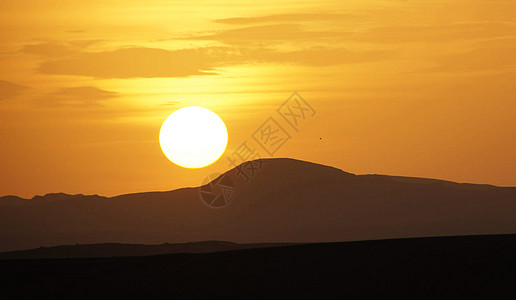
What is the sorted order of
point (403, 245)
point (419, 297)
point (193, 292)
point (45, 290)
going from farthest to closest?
point (403, 245), point (45, 290), point (193, 292), point (419, 297)

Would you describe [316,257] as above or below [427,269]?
above

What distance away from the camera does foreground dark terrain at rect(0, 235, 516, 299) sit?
1667 inches

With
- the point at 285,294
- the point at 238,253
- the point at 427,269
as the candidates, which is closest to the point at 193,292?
the point at 285,294

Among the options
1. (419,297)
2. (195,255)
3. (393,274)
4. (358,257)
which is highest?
(195,255)

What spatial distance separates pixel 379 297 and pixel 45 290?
1653cm

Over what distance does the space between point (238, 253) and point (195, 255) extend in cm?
298

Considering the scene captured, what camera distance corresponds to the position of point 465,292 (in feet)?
132

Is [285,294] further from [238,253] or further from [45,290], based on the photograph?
[238,253]

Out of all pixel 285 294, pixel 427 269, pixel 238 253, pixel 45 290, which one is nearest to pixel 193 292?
pixel 285 294

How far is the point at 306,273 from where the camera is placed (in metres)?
47.6

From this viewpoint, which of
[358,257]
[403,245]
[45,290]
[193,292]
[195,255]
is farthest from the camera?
[195,255]

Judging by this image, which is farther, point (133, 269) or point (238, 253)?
point (238, 253)

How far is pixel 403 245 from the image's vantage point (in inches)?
2213

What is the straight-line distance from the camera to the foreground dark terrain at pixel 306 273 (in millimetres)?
42344
